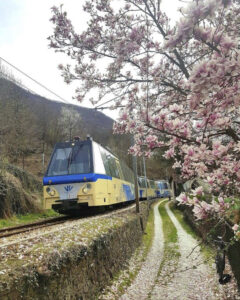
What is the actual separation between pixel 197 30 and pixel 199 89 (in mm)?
603

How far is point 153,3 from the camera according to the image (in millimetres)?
4902

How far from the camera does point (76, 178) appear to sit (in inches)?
416

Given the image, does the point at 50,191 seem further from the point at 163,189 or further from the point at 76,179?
the point at 163,189

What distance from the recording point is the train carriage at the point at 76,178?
34.4ft

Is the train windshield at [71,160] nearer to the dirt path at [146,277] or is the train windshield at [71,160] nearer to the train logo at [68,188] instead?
the train logo at [68,188]

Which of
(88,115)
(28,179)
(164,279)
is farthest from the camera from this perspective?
(88,115)

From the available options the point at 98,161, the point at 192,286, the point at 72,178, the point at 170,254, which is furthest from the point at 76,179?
the point at 170,254

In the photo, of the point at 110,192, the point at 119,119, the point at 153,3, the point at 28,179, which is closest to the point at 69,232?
the point at 119,119

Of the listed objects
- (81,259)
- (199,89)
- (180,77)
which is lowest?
(81,259)

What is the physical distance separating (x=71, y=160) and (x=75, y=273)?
6407 mm

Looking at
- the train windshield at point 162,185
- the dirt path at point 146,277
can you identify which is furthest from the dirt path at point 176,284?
the train windshield at point 162,185

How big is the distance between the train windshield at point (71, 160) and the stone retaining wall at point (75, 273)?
9.43ft

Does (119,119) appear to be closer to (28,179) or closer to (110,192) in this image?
(110,192)

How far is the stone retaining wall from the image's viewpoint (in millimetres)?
3732
